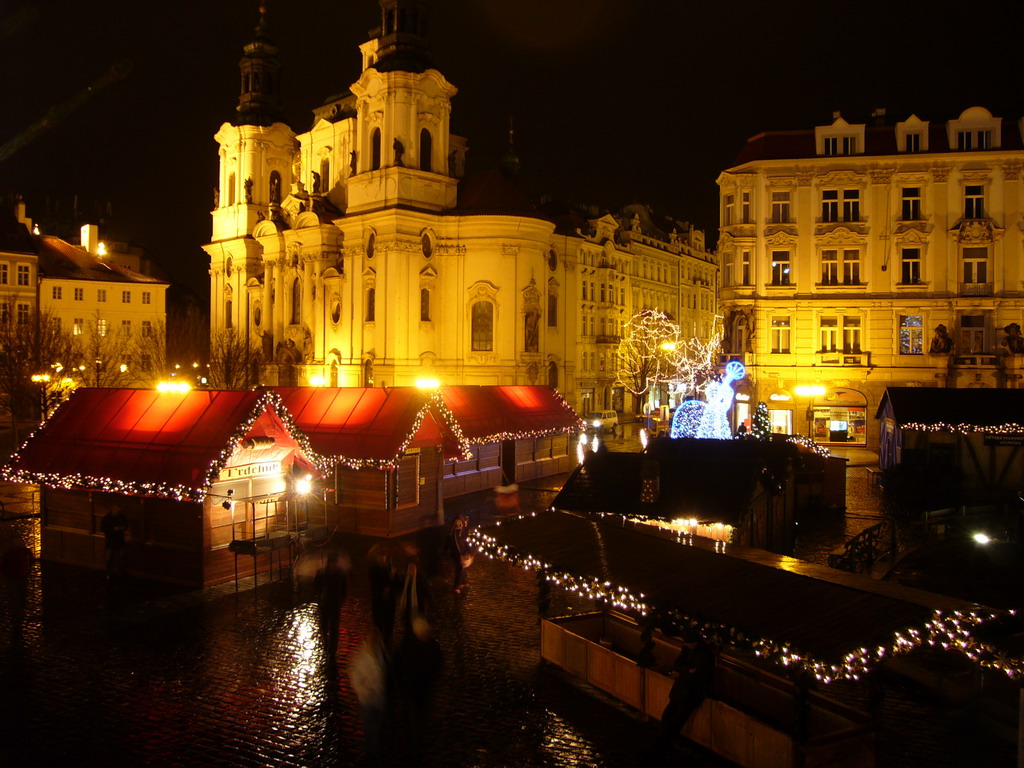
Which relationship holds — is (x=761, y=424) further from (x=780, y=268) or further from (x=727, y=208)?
(x=727, y=208)

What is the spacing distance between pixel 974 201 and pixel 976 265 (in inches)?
118

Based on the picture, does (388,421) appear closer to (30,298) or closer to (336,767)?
(336,767)

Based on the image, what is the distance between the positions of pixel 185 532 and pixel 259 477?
177 centimetres

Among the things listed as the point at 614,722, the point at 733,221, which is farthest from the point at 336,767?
the point at 733,221

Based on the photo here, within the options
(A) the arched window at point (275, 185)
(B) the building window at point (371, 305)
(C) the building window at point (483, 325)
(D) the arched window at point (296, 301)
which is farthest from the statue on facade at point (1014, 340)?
(A) the arched window at point (275, 185)

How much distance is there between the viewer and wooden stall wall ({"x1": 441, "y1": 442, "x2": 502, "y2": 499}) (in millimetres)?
27875

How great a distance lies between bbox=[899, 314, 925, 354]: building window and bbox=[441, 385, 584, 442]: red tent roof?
55.8ft

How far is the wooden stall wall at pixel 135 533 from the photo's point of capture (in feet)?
55.1

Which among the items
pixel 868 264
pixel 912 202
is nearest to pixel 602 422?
pixel 868 264

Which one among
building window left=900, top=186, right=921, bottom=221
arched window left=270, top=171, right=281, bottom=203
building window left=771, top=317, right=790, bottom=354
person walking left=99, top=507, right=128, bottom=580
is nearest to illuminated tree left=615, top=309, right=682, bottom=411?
building window left=771, top=317, right=790, bottom=354

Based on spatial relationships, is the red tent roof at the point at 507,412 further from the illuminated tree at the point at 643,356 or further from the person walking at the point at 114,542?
the illuminated tree at the point at 643,356

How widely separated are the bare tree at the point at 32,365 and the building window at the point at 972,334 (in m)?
40.7

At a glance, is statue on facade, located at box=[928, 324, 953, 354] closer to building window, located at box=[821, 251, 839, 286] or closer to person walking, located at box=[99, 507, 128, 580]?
building window, located at box=[821, 251, 839, 286]

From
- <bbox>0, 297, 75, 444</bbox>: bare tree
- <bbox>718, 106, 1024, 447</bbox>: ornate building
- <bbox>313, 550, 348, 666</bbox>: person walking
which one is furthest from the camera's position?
<bbox>718, 106, 1024, 447</bbox>: ornate building
